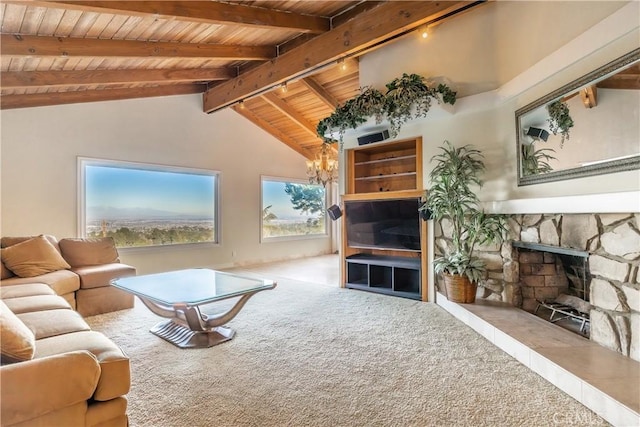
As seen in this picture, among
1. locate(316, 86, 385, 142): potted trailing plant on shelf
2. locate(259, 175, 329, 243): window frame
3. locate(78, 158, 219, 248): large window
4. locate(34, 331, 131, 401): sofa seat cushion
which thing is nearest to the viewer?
locate(34, 331, 131, 401): sofa seat cushion

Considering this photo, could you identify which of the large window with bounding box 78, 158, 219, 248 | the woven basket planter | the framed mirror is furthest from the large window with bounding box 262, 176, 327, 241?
the framed mirror

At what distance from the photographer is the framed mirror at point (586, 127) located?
206cm

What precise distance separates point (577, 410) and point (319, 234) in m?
6.97

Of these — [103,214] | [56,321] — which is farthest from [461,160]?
[103,214]

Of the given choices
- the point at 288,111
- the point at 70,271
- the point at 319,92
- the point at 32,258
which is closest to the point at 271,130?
the point at 288,111

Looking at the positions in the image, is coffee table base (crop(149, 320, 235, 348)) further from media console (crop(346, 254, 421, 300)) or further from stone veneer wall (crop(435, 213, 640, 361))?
stone veneer wall (crop(435, 213, 640, 361))

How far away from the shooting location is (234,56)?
4379 mm

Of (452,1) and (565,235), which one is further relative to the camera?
(452,1)

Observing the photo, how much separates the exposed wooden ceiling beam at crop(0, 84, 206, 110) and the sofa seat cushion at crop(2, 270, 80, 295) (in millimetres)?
2467

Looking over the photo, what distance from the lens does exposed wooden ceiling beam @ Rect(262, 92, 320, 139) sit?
6.17m

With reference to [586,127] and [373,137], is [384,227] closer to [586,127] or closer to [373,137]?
[373,137]

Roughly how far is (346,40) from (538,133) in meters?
2.39

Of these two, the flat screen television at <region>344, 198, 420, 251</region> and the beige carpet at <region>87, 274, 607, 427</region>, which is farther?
the flat screen television at <region>344, 198, 420, 251</region>

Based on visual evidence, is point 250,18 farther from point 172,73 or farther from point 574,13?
point 574,13
